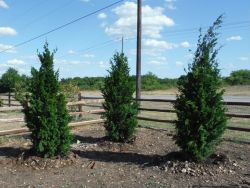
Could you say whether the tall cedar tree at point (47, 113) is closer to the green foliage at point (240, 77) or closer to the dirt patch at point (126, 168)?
the dirt patch at point (126, 168)

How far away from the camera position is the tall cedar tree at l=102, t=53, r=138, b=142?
12211 millimetres

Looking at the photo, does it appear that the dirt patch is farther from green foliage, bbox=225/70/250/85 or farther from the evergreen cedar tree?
green foliage, bbox=225/70/250/85

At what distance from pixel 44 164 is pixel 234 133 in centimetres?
685

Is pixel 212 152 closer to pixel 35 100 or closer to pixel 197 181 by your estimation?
pixel 197 181

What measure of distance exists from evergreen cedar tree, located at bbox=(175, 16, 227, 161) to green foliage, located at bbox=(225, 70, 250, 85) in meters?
53.9

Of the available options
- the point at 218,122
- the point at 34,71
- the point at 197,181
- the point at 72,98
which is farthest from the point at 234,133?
the point at 72,98

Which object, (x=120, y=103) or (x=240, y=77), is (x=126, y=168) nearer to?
(x=120, y=103)

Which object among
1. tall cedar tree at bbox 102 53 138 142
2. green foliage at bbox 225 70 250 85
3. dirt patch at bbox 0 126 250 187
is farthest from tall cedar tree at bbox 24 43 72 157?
green foliage at bbox 225 70 250 85

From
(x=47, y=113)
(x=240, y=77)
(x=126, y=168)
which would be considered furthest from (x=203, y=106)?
(x=240, y=77)

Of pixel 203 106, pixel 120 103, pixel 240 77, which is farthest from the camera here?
pixel 240 77

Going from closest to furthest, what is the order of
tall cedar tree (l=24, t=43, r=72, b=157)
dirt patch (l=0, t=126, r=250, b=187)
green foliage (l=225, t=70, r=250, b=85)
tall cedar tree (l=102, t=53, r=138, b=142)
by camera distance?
dirt patch (l=0, t=126, r=250, b=187) < tall cedar tree (l=24, t=43, r=72, b=157) < tall cedar tree (l=102, t=53, r=138, b=142) < green foliage (l=225, t=70, r=250, b=85)

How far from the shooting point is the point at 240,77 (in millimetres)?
65500

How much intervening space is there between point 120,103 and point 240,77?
184 ft

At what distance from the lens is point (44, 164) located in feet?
31.6
